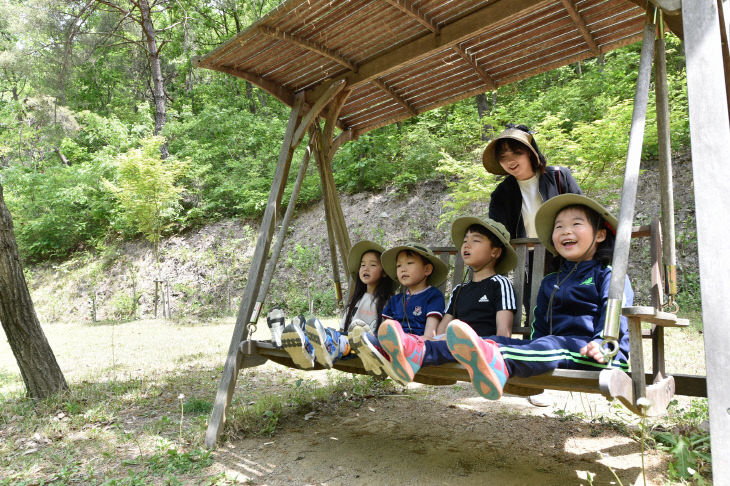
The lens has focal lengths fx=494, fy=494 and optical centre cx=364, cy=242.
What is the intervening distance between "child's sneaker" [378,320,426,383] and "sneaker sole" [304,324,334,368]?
47cm

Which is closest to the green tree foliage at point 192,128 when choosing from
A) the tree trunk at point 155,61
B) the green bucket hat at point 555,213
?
the tree trunk at point 155,61

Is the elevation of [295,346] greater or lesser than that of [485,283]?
lesser

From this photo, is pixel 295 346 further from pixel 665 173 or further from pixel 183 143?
pixel 183 143

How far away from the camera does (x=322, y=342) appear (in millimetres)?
2688

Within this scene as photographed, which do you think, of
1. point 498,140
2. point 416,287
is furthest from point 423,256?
point 498,140

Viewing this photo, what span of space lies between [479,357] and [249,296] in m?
2.26

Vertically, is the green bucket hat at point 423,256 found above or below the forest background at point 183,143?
below

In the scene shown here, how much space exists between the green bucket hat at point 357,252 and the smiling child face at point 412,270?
0.33m

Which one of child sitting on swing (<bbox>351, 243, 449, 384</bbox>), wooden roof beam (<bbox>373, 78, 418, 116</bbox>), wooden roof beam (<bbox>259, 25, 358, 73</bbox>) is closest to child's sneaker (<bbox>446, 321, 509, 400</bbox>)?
child sitting on swing (<bbox>351, 243, 449, 384</bbox>)

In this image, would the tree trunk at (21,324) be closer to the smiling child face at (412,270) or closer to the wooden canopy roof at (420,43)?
the wooden canopy roof at (420,43)

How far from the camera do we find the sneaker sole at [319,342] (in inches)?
106

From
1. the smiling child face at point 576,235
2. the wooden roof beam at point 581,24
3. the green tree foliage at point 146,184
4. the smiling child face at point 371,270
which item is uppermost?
the green tree foliage at point 146,184

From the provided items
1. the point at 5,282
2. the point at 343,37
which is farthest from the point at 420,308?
the point at 5,282

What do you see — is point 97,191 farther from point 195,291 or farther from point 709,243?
point 709,243
